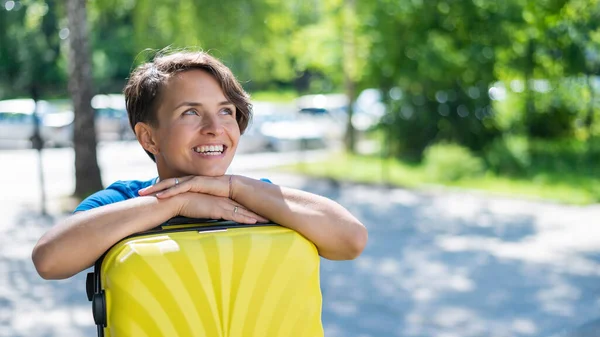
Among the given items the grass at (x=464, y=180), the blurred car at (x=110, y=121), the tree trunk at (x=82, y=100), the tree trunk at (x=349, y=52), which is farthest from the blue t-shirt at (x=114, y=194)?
the blurred car at (x=110, y=121)

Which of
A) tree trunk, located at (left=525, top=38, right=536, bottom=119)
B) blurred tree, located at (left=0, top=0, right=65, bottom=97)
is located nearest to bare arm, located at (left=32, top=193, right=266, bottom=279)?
tree trunk, located at (left=525, top=38, right=536, bottom=119)

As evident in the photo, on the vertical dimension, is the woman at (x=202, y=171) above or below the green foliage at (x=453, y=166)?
above

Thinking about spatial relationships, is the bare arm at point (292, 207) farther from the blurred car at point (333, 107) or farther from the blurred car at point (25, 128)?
the blurred car at point (25, 128)

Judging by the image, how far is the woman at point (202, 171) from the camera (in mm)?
1986

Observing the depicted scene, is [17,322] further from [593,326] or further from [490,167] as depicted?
[490,167]

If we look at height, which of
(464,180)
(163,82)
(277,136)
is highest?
(163,82)

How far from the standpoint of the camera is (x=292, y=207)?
2.03 meters

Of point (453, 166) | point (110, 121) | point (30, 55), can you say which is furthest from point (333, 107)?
point (453, 166)

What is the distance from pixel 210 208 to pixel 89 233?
33 centimetres

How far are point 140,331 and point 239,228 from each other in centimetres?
35

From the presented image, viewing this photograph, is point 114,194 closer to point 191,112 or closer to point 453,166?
point 191,112

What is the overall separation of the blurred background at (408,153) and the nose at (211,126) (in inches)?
146

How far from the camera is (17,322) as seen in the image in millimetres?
5699

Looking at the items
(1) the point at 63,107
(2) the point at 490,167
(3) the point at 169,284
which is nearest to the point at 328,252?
(3) the point at 169,284
